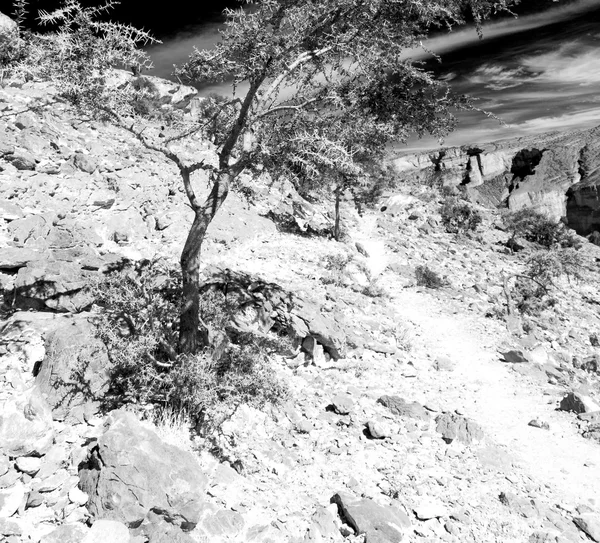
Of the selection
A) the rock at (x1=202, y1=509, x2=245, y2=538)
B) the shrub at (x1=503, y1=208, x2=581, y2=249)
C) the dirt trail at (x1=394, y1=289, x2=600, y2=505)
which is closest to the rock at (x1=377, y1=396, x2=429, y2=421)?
the dirt trail at (x1=394, y1=289, x2=600, y2=505)

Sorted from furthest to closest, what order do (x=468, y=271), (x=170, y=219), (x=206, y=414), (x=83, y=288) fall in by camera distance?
(x=468, y=271) < (x=170, y=219) < (x=83, y=288) < (x=206, y=414)

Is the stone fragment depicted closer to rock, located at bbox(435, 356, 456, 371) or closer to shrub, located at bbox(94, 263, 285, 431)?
shrub, located at bbox(94, 263, 285, 431)

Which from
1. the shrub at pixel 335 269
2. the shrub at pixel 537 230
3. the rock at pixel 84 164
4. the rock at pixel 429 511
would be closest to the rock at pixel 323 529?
the rock at pixel 429 511

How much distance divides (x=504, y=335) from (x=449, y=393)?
5.76 m

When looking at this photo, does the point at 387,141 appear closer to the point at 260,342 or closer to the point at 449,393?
the point at 260,342

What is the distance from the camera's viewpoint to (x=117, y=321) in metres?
7.48

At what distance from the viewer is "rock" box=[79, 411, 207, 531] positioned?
4996mm

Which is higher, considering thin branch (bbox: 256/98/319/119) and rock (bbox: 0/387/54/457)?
thin branch (bbox: 256/98/319/119)

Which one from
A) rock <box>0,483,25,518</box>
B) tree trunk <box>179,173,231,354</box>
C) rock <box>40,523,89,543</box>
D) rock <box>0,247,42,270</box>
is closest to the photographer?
rock <box>40,523,89,543</box>

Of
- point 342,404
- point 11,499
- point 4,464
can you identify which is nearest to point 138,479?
point 11,499

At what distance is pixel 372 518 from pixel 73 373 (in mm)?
4966

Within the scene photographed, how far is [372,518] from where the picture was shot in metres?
5.76

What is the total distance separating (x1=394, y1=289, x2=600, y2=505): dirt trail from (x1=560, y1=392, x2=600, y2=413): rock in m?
0.22

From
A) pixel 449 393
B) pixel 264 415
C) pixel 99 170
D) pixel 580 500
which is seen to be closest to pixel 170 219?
pixel 99 170
